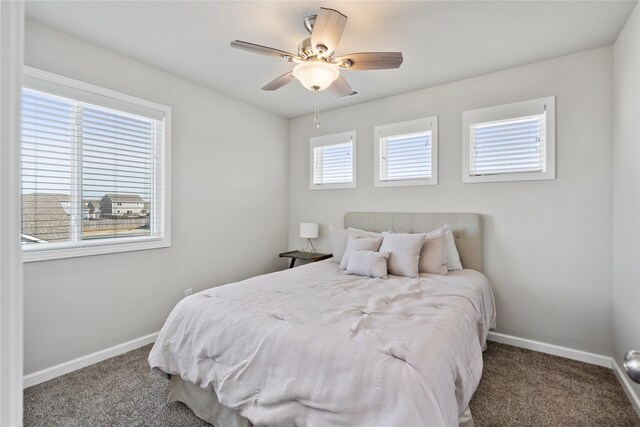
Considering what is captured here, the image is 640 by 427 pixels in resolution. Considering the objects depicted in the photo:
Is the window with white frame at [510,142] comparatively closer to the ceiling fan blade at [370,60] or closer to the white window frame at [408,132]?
the white window frame at [408,132]

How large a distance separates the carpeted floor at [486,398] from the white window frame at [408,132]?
1.92 meters

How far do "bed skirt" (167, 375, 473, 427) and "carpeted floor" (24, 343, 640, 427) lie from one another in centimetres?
7

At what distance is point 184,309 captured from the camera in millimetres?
2090

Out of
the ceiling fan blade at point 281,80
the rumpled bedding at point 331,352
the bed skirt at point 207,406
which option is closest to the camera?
the rumpled bedding at point 331,352

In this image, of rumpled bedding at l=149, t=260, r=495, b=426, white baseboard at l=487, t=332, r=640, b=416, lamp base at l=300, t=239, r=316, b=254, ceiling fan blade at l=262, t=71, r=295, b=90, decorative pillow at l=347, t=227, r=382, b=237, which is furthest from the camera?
lamp base at l=300, t=239, r=316, b=254

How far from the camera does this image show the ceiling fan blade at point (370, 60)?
2.11 metres

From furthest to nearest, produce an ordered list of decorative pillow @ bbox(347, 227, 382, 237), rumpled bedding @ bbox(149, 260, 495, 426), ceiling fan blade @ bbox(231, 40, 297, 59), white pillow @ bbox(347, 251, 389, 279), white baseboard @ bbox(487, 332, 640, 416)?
decorative pillow @ bbox(347, 227, 382, 237), white pillow @ bbox(347, 251, 389, 279), white baseboard @ bbox(487, 332, 640, 416), ceiling fan blade @ bbox(231, 40, 297, 59), rumpled bedding @ bbox(149, 260, 495, 426)

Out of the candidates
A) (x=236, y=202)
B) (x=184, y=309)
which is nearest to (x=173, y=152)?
(x=236, y=202)

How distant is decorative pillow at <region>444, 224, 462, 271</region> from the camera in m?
3.12

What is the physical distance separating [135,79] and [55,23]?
656 millimetres

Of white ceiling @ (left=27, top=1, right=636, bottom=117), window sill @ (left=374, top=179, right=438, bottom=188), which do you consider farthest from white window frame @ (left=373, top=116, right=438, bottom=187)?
white ceiling @ (left=27, top=1, right=636, bottom=117)

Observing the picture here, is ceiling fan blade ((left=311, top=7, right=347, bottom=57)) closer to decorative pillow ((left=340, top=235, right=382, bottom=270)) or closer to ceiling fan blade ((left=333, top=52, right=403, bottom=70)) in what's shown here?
ceiling fan blade ((left=333, top=52, right=403, bottom=70))

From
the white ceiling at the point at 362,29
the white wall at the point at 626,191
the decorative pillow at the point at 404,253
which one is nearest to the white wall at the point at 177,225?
the white ceiling at the point at 362,29

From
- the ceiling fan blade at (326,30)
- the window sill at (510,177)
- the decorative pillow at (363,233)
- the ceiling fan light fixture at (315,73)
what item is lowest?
the decorative pillow at (363,233)
